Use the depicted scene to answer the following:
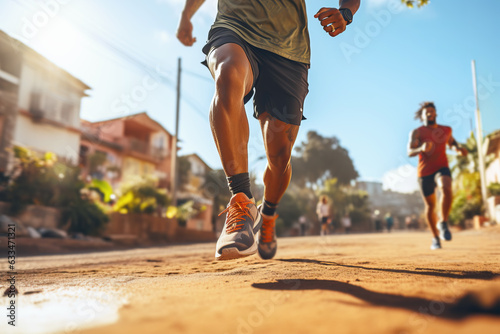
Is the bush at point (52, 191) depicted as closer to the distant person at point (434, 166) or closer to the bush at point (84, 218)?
the bush at point (84, 218)

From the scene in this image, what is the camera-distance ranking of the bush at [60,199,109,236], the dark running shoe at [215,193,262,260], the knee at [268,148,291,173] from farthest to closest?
the bush at [60,199,109,236] < the knee at [268,148,291,173] < the dark running shoe at [215,193,262,260]

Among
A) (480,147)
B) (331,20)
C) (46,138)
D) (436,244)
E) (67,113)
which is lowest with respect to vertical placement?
(436,244)

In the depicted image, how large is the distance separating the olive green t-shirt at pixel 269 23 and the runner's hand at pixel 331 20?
33 cm

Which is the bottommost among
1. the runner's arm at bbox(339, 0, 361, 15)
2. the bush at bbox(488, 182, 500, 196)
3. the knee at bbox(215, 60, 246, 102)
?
the knee at bbox(215, 60, 246, 102)

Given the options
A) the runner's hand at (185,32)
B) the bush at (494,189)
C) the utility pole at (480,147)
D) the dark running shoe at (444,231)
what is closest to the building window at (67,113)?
the runner's hand at (185,32)

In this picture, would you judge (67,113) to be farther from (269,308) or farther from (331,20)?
(269,308)

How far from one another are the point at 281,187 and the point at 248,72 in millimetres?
938

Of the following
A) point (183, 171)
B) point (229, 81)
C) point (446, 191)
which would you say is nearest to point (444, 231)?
point (446, 191)

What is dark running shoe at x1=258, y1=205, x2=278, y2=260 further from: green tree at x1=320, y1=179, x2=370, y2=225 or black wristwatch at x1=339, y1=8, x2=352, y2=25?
green tree at x1=320, y1=179, x2=370, y2=225

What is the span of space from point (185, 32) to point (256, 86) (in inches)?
33.1

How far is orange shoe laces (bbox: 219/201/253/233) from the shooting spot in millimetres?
1794

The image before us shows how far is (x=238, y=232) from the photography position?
1764 millimetres

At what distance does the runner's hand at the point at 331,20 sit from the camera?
2053mm

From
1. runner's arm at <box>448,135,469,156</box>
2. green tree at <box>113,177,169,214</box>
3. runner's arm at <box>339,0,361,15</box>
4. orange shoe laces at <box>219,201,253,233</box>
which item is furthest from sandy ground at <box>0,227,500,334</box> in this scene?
green tree at <box>113,177,169,214</box>
